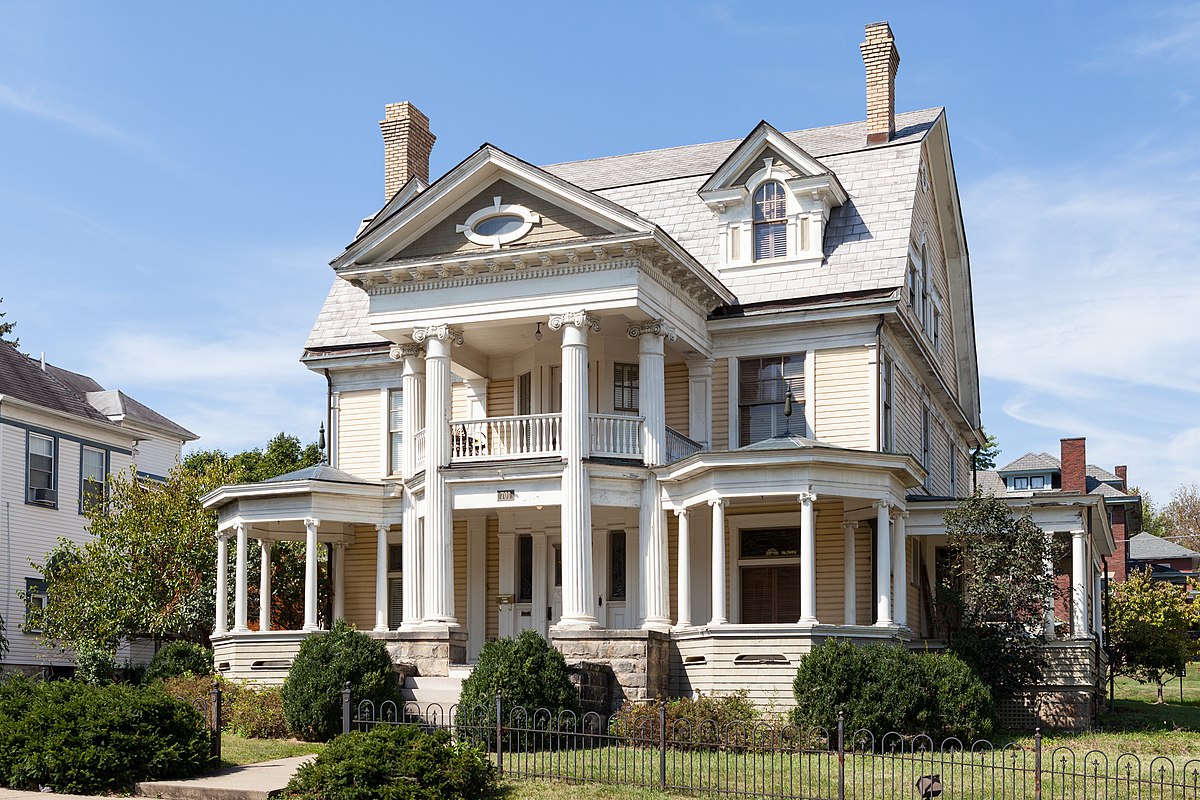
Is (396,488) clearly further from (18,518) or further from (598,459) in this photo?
(18,518)

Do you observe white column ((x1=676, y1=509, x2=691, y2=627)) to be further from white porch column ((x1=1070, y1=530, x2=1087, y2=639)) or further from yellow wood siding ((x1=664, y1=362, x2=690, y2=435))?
white porch column ((x1=1070, y1=530, x2=1087, y2=639))

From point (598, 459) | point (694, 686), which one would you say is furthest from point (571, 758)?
point (598, 459)

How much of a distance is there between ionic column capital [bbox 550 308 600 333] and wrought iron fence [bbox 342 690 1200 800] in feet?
23.3

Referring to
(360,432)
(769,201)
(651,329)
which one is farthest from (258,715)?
(769,201)

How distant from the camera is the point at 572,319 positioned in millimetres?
25250

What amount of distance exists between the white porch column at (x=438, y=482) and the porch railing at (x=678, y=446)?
169 inches

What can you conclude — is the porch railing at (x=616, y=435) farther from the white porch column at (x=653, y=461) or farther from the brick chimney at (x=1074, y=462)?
the brick chimney at (x=1074, y=462)

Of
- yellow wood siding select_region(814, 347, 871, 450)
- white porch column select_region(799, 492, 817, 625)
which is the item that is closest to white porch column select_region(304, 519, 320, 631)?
white porch column select_region(799, 492, 817, 625)

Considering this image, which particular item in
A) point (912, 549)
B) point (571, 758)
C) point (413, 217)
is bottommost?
point (571, 758)

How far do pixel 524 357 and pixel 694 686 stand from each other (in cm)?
845

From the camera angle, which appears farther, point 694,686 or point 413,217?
point 413,217

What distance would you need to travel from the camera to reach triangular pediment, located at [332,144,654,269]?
25.4 meters

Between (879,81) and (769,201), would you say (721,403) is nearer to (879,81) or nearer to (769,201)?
(769,201)

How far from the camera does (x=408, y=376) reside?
91.0 feet
